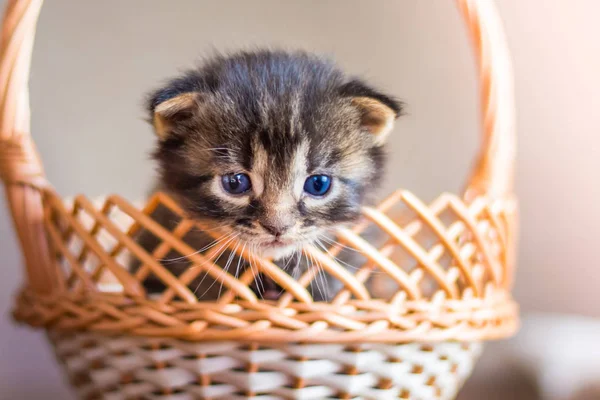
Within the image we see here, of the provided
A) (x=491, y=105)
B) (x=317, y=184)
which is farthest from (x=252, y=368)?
(x=491, y=105)

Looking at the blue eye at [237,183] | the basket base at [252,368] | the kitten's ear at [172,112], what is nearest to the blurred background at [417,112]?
the kitten's ear at [172,112]

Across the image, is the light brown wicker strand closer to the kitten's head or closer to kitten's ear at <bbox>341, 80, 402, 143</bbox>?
the kitten's head

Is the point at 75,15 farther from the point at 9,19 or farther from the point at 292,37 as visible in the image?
the point at 9,19

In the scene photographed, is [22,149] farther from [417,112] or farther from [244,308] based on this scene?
[417,112]

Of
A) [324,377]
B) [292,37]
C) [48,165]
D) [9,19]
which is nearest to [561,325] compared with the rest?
[324,377]

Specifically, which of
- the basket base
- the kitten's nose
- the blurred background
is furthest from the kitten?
the blurred background
